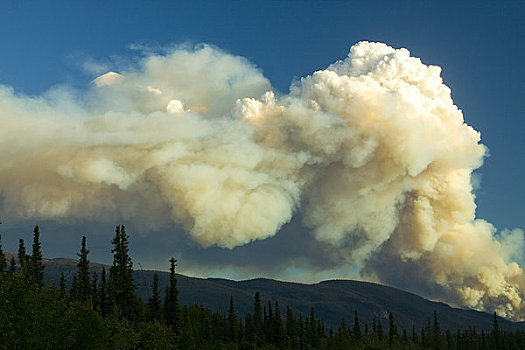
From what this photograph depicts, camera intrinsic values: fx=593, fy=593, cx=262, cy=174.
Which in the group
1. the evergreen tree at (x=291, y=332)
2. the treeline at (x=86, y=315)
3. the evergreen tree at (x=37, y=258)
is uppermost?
the evergreen tree at (x=37, y=258)

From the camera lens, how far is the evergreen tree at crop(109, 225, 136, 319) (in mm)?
103188

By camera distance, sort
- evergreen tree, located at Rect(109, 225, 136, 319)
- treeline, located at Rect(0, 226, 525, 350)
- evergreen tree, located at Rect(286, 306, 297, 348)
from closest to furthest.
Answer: treeline, located at Rect(0, 226, 525, 350) < evergreen tree, located at Rect(109, 225, 136, 319) < evergreen tree, located at Rect(286, 306, 297, 348)

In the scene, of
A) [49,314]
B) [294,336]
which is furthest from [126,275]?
[294,336]

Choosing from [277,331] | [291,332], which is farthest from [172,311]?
[291,332]

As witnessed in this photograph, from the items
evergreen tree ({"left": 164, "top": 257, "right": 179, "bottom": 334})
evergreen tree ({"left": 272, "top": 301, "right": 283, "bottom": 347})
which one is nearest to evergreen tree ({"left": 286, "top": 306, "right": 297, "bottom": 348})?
evergreen tree ({"left": 272, "top": 301, "right": 283, "bottom": 347})

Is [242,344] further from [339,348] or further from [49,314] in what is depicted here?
[49,314]

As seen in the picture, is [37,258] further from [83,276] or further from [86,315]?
[86,315]

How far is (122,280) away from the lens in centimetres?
10319

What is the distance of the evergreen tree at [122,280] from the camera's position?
339 feet

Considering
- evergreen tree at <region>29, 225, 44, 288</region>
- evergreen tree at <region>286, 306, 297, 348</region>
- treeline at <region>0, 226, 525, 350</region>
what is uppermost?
evergreen tree at <region>29, 225, 44, 288</region>

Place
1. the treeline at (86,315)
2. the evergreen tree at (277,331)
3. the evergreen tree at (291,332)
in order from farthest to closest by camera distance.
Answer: the evergreen tree at (291,332)
the evergreen tree at (277,331)
the treeline at (86,315)

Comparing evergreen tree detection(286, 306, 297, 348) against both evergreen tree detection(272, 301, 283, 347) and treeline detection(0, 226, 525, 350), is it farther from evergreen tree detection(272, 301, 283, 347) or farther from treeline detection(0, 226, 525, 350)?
treeline detection(0, 226, 525, 350)

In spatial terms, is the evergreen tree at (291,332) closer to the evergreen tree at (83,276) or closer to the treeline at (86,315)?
the treeline at (86,315)

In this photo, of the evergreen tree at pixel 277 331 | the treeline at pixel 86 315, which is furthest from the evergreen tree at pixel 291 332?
the treeline at pixel 86 315
